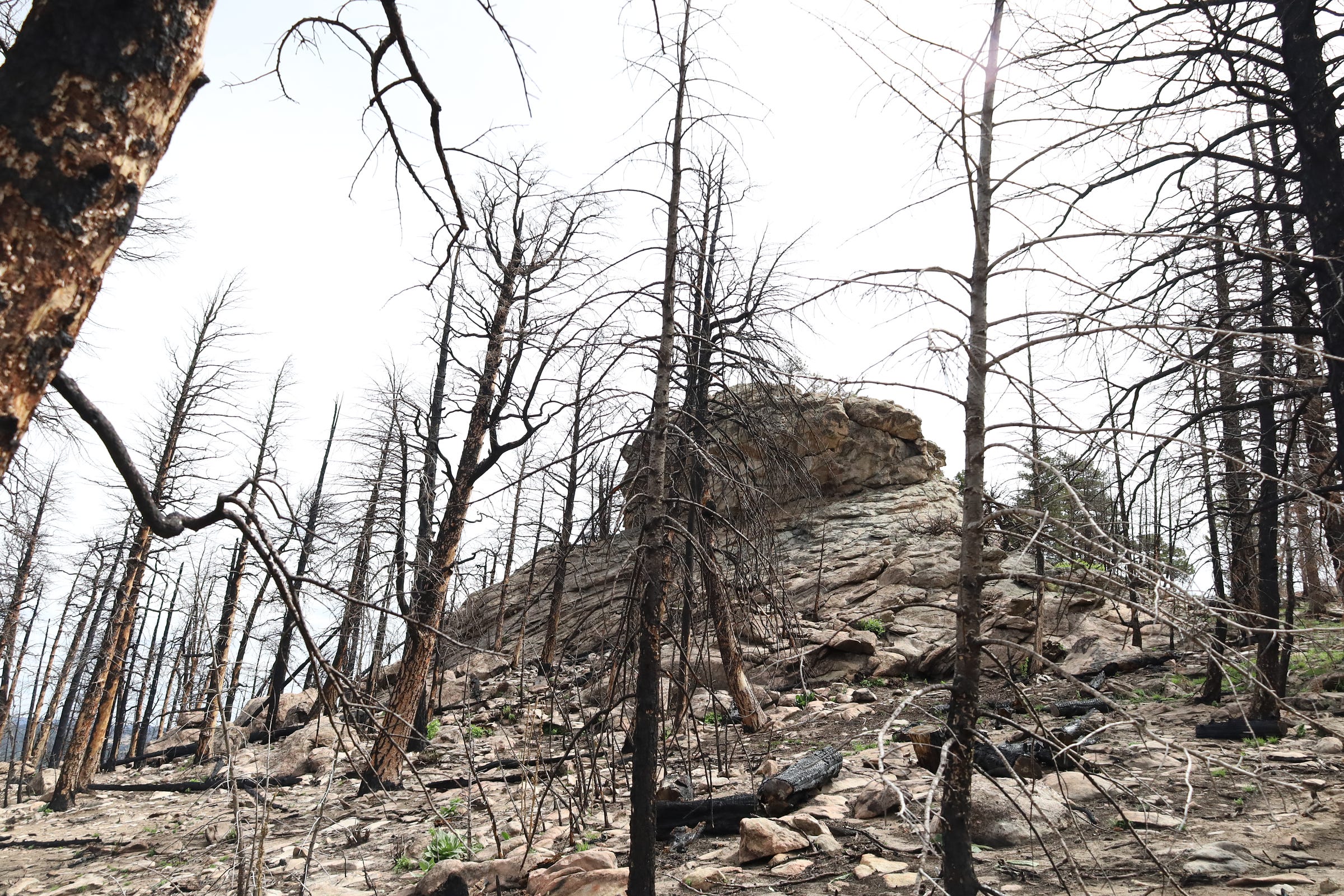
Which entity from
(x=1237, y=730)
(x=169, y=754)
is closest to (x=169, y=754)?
(x=169, y=754)

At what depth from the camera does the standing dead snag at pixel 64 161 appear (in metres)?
1.49

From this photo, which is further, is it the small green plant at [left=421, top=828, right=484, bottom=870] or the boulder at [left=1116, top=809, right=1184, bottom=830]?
the small green plant at [left=421, top=828, right=484, bottom=870]

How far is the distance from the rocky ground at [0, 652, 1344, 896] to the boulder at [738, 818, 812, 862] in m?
0.02

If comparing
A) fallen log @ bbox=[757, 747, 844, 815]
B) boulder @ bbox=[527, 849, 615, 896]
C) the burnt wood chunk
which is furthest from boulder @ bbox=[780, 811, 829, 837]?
boulder @ bbox=[527, 849, 615, 896]

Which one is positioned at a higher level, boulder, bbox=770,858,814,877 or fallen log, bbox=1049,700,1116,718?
fallen log, bbox=1049,700,1116,718

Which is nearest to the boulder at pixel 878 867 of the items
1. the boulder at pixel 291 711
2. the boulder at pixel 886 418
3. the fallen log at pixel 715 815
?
the fallen log at pixel 715 815

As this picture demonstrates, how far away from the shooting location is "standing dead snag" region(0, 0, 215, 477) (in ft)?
4.88

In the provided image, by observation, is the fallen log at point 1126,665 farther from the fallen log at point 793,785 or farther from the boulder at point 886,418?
the boulder at point 886,418

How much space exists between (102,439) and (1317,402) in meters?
10.4

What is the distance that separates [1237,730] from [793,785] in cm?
516

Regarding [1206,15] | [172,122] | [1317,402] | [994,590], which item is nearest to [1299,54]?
[1206,15]

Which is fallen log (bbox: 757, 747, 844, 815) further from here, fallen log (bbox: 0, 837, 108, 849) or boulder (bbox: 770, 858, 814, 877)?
fallen log (bbox: 0, 837, 108, 849)

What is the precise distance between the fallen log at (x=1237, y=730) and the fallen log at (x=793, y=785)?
4475mm

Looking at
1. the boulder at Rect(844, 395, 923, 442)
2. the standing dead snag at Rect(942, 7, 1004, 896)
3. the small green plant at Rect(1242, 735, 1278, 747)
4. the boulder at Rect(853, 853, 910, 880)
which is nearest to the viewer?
the standing dead snag at Rect(942, 7, 1004, 896)
